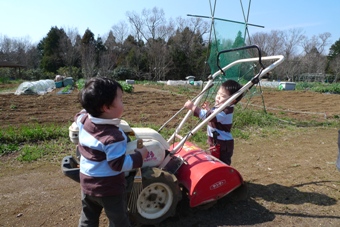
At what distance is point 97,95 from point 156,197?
1.30 metres

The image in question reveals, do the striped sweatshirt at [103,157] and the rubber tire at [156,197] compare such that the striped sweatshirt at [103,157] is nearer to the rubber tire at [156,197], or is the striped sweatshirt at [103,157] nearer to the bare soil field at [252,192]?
the rubber tire at [156,197]

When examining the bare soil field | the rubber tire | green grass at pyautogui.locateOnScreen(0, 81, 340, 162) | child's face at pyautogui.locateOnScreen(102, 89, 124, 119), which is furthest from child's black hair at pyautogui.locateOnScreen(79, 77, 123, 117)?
green grass at pyautogui.locateOnScreen(0, 81, 340, 162)

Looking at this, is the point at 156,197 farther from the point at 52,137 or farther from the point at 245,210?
the point at 52,137

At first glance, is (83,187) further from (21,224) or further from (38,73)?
(38,73)

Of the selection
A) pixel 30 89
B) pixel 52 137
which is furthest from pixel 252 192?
pixel 30 89

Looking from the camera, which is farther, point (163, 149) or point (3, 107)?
point (3, 107)

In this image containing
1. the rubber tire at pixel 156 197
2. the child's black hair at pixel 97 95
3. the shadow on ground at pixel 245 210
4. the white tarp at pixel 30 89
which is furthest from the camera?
the white tarp at pixel 30 89

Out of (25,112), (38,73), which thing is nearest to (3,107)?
(25,112)

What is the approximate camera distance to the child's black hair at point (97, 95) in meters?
1.87

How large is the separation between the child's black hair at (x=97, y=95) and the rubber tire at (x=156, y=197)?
3.02 ft

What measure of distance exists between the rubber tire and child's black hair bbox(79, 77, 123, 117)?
3.02 feet

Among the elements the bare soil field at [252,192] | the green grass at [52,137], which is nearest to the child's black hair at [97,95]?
the bare soil field at [252,192]

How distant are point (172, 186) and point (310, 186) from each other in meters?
2.17

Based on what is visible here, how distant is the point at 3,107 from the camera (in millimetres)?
10320
